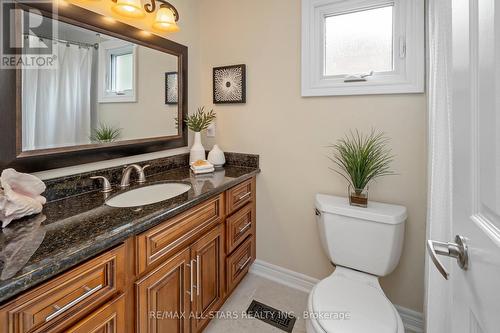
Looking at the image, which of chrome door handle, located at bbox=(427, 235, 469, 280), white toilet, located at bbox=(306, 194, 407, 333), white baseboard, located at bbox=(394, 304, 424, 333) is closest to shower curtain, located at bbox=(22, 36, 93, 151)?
white toilet, located at bbox=(306, 194, 407, 333)

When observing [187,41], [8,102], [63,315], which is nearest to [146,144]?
[8,102]

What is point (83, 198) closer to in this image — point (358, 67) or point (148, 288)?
point (148, 288)

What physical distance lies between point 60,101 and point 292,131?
4.35 feet

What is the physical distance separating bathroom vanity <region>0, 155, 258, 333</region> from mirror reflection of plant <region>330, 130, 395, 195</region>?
68cm

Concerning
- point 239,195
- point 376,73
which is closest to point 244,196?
point 239,195

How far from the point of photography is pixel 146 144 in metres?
1.60

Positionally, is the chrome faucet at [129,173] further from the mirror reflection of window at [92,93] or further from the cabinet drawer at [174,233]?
the cabinet drawer at [174,233]

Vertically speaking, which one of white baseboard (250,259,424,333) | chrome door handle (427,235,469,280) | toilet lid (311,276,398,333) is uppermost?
chrome door handle (427,235,469,280)

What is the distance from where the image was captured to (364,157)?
143 cm

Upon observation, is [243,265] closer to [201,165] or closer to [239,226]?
[239,226]

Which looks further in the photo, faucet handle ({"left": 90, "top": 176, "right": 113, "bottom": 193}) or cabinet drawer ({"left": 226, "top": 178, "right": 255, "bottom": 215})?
cabinet drawer ({"left": 226, "top": 178, "right": 255, "bottom": 215})

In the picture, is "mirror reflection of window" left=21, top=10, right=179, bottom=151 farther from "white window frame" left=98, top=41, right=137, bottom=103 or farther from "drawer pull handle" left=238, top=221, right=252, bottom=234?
"drawer pull handle" left=238, top=221, right=252, bottom=234

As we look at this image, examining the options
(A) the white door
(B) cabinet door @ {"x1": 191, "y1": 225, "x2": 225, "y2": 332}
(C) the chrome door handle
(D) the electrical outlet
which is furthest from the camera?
(D) the electrical outlet

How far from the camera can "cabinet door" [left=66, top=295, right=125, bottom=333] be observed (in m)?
0.74
